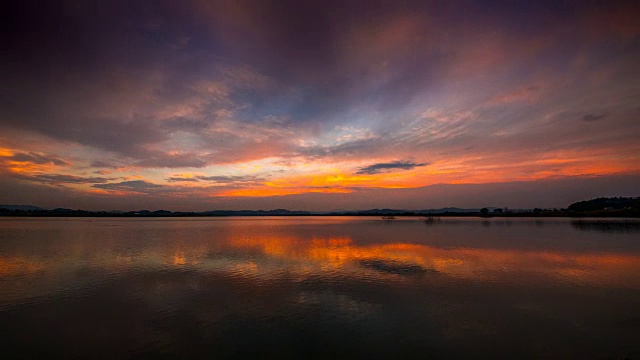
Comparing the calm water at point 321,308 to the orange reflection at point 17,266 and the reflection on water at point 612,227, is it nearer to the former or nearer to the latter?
the orange reflection at point 17,266

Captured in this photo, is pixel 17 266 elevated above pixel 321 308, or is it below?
above

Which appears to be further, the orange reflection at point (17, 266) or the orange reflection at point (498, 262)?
the orange reflection at point (17, 266)

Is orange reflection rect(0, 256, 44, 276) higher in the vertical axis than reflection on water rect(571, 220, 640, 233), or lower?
higher

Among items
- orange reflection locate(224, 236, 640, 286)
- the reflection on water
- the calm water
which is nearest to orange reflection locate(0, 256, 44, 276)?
the calm water

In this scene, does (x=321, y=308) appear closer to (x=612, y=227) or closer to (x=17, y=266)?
(x=17, y=266)

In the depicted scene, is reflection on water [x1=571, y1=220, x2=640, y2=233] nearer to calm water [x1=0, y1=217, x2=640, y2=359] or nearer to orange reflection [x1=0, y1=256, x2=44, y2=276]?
calm water [x1=0, y1=217, x2=640, y2=359]

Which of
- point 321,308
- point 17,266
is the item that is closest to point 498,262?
point 321,308

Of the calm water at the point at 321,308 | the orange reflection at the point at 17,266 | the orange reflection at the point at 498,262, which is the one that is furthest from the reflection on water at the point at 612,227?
the orange reflection at the point at 17,266

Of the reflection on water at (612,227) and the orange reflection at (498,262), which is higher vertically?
the reflection on water at (612,227)

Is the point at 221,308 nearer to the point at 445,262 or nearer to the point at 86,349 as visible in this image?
the point at 86,349

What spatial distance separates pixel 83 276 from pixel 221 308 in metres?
19.0

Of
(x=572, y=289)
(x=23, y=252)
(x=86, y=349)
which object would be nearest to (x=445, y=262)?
(x=572, y=289)

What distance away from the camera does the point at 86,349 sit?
1424cm

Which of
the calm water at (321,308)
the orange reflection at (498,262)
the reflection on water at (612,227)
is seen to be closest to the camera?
the calm water at (321,308)
